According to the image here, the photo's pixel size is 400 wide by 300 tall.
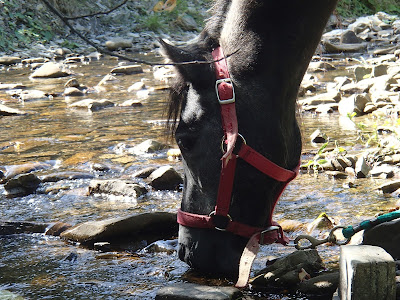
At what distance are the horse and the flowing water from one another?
30 cm

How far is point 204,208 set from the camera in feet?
9.53

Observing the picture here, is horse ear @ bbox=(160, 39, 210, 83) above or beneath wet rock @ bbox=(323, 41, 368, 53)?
beneath

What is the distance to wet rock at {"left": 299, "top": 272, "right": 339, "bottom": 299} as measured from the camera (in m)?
2.67

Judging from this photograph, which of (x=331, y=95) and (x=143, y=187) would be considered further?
(x=331, y=95)

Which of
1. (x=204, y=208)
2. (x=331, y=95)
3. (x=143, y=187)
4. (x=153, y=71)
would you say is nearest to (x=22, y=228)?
(x=143, y=187)

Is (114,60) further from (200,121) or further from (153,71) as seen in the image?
(200,121)

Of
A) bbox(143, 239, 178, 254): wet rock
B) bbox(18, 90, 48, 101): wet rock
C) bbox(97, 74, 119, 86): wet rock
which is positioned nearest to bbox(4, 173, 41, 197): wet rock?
bbox(143, 239, 178, 254): wet rock

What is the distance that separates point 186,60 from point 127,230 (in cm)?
114

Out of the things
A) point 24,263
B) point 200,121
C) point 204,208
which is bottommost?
point 24,263

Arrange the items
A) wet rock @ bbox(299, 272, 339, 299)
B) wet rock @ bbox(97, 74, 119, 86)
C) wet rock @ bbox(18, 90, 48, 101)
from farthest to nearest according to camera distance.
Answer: wet rock @ bbox(97, 74, 119, 86) → wet rock @ bbox(18, 90, 48, 101) → wet rock @ bbox(299, 272, 339, 299)

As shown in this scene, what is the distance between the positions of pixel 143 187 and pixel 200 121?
1.95m

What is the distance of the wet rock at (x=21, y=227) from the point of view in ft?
12.7

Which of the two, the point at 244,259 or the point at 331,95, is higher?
the point at 331,95

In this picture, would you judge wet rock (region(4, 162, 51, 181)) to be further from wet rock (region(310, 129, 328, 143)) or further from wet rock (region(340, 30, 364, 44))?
wet rock (region(340, 30, 364, 44))
